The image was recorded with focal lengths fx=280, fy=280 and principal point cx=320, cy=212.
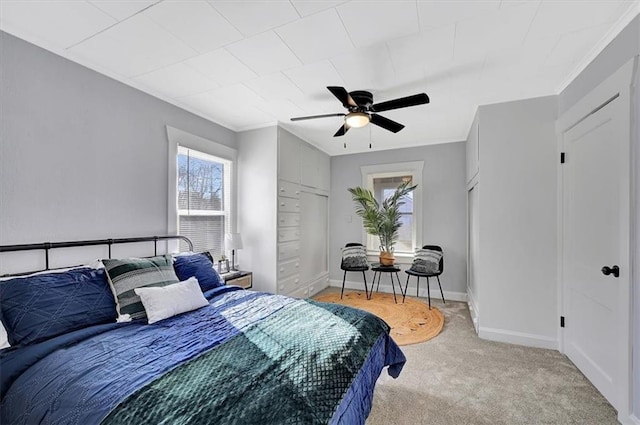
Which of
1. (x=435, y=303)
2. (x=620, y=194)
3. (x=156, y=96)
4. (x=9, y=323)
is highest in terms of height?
(x=156, y=96)

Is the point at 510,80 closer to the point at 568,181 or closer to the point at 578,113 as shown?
the point at 578,113

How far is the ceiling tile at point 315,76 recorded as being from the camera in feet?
7.91

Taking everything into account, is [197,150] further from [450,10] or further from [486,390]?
[486,390]

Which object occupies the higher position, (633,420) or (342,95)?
(342,95)

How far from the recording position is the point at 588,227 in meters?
2.34

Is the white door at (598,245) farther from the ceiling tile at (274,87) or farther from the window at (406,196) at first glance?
the ceiling tile at (274,87)

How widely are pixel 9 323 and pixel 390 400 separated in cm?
244

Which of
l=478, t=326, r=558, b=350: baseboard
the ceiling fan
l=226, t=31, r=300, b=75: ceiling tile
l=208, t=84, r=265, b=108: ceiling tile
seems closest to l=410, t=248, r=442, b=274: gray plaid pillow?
l=478, t=326, r=558, b=350: baseboard

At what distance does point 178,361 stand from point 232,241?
7.60 feet

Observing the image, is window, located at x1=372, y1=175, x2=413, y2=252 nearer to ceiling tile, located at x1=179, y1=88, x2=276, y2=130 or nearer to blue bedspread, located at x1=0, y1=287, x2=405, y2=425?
ceiling tile, located at x1=179, y1=88, x2=276, y2=130

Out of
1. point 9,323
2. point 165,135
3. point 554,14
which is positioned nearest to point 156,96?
point 165,135

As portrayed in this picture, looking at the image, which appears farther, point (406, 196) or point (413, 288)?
point (406, 196)

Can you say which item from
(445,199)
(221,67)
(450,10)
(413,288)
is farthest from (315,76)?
(413,288)

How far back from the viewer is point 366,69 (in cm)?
243
